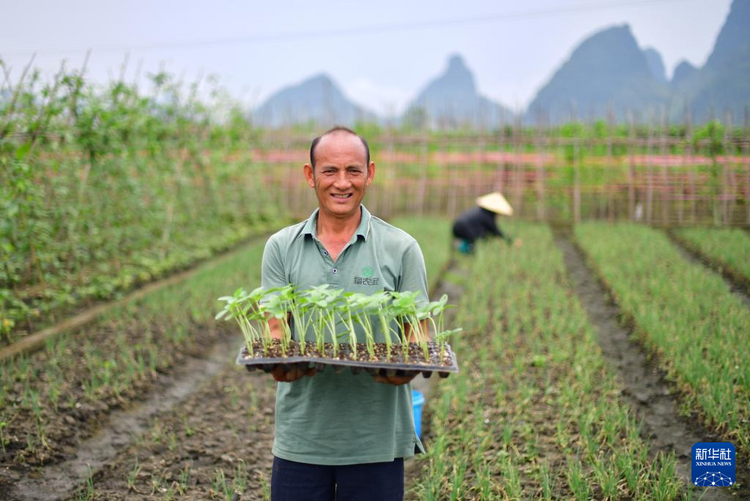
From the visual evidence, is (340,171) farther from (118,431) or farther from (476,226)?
(476,226)

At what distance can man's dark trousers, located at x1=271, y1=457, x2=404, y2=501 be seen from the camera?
1769 millimetres

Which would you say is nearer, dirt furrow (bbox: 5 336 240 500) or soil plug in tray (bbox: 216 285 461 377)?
soil plug in tray (bbox: 216 285 461 377)

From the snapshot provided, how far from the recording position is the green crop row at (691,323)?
3.29 m

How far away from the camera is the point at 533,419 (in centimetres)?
359

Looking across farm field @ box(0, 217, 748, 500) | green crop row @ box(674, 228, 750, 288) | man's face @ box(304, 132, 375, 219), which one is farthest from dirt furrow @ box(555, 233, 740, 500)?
man's face @ box(304, 132, 375, 219)

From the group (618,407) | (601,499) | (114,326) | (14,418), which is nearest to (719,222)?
(618,407)

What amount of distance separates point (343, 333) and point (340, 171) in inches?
20.8

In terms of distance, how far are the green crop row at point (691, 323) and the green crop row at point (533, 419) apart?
43 centimetres

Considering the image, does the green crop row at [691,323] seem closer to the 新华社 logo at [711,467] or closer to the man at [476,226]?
the 新华社 logo at [711,467]

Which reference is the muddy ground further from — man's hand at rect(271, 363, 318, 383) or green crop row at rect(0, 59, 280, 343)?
green crop row at rect(0, 59, 280, 343)

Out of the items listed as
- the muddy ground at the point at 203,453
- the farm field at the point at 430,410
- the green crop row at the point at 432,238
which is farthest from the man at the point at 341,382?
the green crop row at the point at 432,238

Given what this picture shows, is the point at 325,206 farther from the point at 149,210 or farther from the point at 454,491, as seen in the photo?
the point at 149,210

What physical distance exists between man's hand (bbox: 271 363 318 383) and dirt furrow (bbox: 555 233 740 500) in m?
2.08

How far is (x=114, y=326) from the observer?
5.32 m
